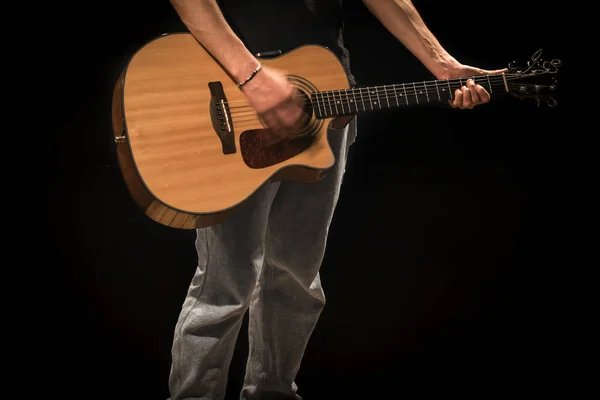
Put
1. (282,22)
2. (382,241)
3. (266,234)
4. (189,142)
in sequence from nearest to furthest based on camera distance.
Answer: (189,142) → (282,22) → (266,234) → (382,241)

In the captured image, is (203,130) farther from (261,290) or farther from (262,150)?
(261,290)

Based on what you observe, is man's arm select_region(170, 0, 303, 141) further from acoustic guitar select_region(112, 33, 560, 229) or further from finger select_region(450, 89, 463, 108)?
finger select_region(450, 89, 463, 108)

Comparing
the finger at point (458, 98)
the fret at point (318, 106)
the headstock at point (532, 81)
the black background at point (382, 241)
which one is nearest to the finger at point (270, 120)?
the fret at point (318, 106)

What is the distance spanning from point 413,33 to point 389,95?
253 mm

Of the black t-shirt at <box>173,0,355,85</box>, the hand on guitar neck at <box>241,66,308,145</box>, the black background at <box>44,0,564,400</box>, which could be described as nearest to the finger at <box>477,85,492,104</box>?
the black t-shirt at <box>173,0,355,85</box>

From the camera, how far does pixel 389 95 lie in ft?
4.58

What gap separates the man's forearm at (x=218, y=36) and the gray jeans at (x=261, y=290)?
0.27m

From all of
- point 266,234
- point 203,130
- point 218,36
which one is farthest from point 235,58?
point 266,234

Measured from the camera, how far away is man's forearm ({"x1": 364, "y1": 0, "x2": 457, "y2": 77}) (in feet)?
5.05

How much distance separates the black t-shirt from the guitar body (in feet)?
0.21

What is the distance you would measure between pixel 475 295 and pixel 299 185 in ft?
3.54

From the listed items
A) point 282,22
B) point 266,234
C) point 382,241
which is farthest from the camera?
point 382,241

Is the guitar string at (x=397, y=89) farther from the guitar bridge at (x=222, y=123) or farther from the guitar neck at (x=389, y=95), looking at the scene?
the guitar bridge at (x=222, y=123)

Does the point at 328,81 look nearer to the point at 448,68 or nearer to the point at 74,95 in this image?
the point at 448,68
